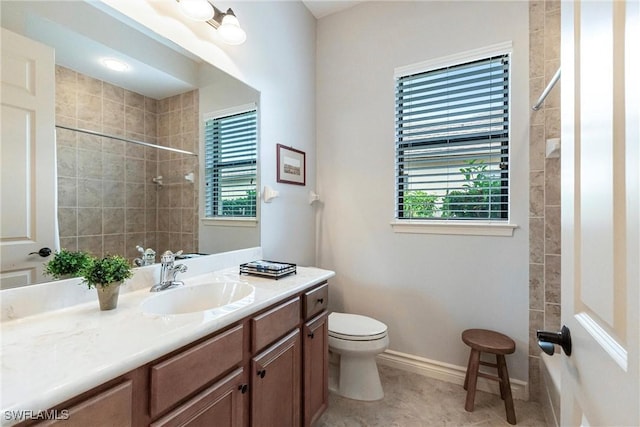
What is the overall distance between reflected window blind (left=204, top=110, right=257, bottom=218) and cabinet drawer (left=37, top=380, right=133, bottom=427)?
106cm

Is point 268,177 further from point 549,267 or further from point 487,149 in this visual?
point 549,267

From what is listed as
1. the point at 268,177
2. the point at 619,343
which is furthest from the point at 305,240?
the point at 619,343

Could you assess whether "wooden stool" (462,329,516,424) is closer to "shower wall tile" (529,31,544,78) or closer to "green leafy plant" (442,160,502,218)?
"green leafy plant" (442,160,502,218)

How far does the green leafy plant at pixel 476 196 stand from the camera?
6.49 ft

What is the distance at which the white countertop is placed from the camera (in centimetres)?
57

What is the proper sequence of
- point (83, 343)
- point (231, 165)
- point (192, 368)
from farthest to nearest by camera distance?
point (231, 165) → point (192, 368) → point (83, 343)

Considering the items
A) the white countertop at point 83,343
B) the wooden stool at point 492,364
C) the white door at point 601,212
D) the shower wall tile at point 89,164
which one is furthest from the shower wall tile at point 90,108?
the wooden stool at point 492,364

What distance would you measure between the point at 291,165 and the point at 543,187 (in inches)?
67.8

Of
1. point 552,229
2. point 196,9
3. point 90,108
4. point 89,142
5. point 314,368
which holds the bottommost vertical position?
point 314,368

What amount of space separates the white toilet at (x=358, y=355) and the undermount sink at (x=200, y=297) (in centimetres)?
83

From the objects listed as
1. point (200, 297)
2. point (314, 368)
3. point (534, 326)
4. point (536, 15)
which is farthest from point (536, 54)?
point (200, 297)

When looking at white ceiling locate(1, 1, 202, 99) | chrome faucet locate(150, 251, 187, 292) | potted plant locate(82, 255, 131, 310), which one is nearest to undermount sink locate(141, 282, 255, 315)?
chrome faucet locate(150, 251, 187, 292)

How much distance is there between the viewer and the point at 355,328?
1.93 metres

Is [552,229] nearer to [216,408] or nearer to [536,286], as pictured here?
[536,286]
